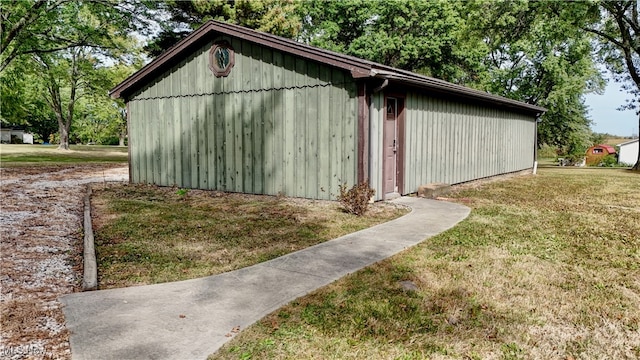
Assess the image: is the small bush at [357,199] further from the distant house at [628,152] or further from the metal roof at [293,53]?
the distant house at [628,152]

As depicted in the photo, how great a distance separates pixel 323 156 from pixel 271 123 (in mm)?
1641

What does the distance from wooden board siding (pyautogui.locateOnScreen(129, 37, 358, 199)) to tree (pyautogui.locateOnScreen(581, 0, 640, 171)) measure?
1569 cm

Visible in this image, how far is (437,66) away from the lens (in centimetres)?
3134

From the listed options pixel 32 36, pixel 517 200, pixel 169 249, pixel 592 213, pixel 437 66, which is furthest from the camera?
pixel 437 66

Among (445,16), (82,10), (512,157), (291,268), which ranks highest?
(445,16)

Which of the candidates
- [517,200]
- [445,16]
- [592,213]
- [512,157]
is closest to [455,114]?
[517,200]

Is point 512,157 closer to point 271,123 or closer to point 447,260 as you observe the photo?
point 271,123

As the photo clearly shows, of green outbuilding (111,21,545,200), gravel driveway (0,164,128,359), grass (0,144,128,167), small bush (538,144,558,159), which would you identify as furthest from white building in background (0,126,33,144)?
small bush (538,144,558,159)

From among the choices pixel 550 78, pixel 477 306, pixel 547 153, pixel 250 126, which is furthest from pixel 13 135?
pixel 477 306

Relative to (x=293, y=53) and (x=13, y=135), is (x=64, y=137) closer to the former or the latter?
(x=293, y=53)

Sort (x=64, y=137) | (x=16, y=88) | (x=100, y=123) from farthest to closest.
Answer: (x=100, y=123) → (x=64, y=137) → (x=16, y=88)

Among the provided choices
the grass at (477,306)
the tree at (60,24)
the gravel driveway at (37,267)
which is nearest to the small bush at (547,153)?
the tree at (60,24)

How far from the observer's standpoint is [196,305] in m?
3.58

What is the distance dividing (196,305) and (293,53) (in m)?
6.53
